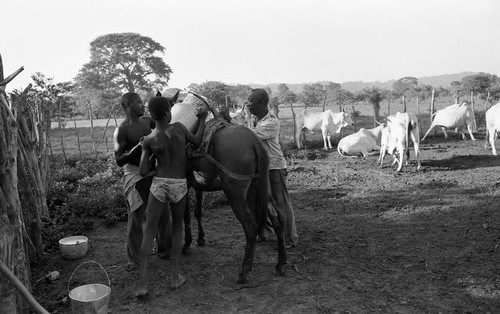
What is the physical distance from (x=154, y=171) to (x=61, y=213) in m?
3.56

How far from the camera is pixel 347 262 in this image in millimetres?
4891

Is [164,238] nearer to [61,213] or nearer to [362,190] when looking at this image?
[61,213]

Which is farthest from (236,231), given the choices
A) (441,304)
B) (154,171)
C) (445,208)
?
(445,208)

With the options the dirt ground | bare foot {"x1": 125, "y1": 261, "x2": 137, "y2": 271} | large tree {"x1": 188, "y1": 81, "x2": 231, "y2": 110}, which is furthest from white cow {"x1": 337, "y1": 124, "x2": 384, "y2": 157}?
bare foot {"x1": 125, "y1": 261, "x2": 137, "y2": 271}

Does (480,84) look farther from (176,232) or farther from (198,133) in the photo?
(176,232)

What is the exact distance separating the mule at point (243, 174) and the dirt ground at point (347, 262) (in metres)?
0.48

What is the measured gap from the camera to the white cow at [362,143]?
41.1ft

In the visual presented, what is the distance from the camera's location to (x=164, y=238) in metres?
5.08

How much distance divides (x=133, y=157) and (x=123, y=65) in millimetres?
24434

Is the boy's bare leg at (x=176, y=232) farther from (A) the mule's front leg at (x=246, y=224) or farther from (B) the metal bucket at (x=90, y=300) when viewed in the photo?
(B) the metal bucket at (x=90, y=300)

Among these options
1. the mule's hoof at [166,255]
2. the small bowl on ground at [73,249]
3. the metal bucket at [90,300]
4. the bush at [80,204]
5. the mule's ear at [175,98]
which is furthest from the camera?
the bush at [80,204]

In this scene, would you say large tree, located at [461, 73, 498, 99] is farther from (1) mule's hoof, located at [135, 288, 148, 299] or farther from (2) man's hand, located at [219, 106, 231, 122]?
(1) mule's hoof, located at [135, 288, 148, 299]

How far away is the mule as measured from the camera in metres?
4.20

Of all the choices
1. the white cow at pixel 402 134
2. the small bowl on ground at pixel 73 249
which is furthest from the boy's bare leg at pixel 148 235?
the white cow at pixel 402 134
